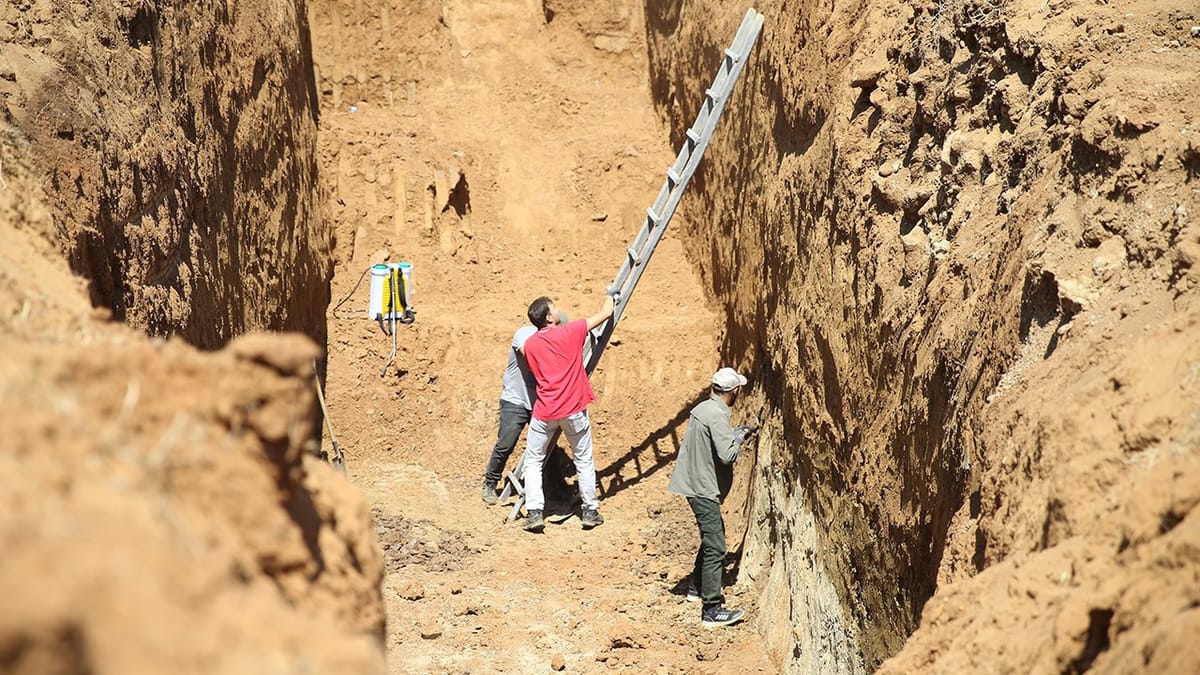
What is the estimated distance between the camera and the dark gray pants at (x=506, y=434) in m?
8.34

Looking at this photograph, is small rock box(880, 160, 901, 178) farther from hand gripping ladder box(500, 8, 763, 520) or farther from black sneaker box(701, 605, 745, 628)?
black sneaker box(701, 605, 745, 628)

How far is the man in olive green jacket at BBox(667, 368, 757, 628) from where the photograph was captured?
6.63 m

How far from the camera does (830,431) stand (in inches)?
237

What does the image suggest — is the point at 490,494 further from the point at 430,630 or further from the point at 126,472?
the point at 126,472

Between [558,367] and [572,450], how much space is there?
2.57 ft

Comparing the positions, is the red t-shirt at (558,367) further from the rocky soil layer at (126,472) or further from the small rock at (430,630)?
the rocky soil layer at (126,472)

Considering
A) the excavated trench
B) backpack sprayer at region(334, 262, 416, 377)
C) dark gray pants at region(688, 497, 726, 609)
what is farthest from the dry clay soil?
the excavated trench

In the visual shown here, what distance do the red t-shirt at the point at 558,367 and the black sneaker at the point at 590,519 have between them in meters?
0.88

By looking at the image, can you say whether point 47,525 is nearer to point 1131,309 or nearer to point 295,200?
point 1131,309

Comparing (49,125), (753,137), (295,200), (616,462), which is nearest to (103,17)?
(49,125)

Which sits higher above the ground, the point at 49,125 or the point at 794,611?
the point at 49,125

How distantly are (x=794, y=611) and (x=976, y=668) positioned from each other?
3234 millimetres

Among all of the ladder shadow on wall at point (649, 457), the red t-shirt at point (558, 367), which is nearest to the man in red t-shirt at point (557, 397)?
the red t-shirt at point (558, 367)

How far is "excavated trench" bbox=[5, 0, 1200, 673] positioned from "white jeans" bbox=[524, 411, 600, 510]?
1.20 m
